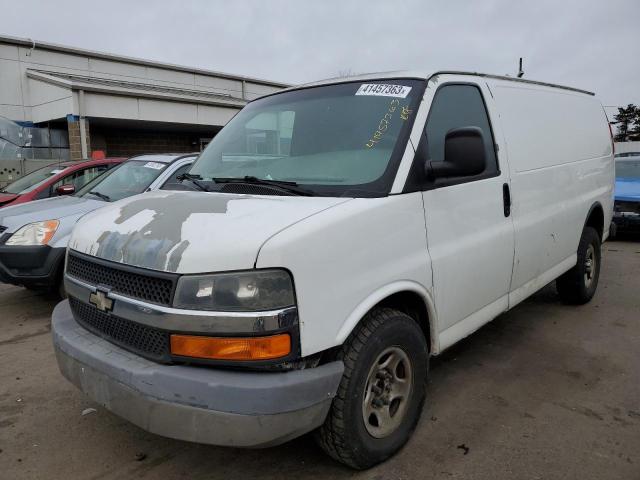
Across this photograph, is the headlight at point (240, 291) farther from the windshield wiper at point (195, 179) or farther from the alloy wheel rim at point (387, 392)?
the windshield wiper at point (195, 179)

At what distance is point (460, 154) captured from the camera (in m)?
2.78

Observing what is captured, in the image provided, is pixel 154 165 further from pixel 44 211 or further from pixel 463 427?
pixel 463 427

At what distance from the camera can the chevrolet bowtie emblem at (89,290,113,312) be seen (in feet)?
8.16

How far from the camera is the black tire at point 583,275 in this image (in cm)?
514

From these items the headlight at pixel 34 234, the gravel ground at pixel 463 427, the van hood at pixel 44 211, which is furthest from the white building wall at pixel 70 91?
the gravel ground at pixel 463 427

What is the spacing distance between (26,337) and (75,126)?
1119cm

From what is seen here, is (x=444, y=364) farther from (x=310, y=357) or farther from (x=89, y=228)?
(x=89, y=228)

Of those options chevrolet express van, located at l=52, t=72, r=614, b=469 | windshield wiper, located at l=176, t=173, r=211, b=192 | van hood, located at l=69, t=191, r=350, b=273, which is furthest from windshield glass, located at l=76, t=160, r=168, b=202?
van hood, located at l=69, t=191, r=350, b=273

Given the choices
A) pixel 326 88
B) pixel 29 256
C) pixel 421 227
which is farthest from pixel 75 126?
pixel 421 227

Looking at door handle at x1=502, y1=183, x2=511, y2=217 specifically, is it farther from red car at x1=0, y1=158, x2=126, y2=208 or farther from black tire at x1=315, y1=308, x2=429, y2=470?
red car at x1=0, y1=158, x2=126, y2=208

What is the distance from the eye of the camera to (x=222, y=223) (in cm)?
234

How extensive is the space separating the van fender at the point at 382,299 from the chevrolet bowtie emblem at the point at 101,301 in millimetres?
1120

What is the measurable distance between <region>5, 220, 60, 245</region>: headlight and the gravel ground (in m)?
1.02

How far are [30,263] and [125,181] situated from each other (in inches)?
61.4
